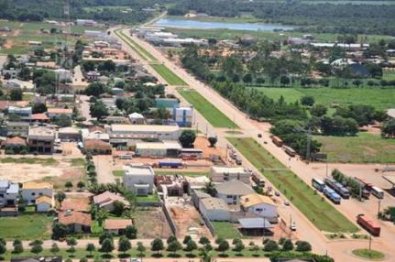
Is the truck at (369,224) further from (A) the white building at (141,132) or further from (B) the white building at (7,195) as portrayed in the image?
(A) the white building at (141,132)

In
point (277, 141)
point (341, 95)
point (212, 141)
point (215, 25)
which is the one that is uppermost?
point (215, 25)

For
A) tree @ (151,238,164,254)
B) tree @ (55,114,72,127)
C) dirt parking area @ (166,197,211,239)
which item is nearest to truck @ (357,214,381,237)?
dirt parking area @ (166,197,211,239)

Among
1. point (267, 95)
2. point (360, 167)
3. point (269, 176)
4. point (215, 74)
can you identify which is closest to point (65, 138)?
point (269, 176)

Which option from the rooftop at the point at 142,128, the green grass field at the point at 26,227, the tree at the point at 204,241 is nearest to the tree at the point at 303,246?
the tree at the point at 204,241

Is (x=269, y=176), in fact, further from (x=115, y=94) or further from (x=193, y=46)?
(x=193, y=46)

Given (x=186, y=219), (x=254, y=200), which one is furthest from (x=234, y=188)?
(x=186, y=219)

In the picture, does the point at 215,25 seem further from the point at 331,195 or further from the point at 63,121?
the point at 331,195
